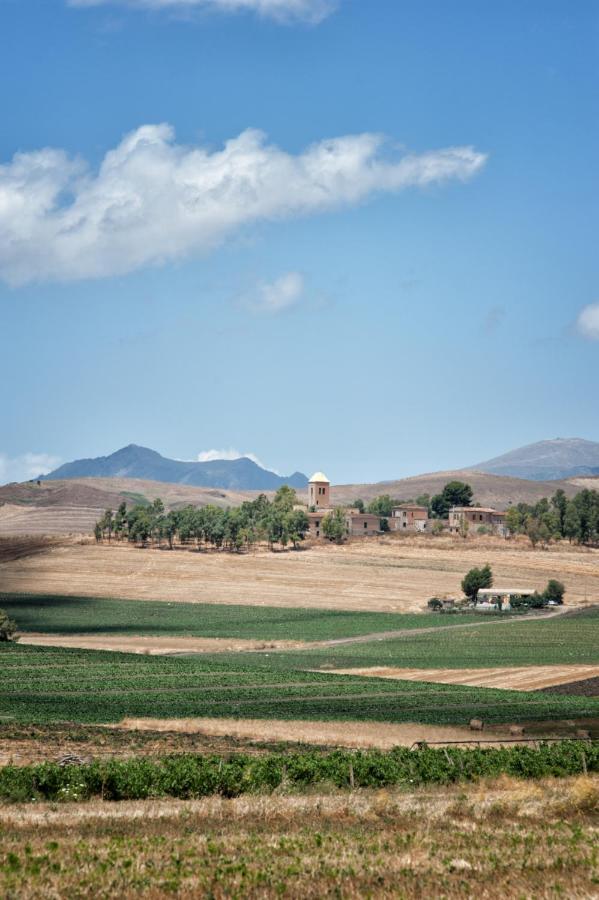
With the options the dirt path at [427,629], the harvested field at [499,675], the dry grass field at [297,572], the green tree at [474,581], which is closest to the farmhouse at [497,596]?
the green tree at [474,581]

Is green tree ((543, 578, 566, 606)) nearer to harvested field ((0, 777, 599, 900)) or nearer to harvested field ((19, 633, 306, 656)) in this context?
harvested field ((19, 633, 306, 656))

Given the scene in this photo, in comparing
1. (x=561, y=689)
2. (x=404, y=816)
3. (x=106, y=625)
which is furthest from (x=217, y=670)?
(x=404, y=816)

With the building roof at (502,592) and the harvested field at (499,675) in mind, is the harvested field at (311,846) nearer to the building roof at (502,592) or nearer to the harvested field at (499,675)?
the harvested field at (499,675)

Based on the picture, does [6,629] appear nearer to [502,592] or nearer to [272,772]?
[272,772]

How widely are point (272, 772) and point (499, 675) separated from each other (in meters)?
48.6

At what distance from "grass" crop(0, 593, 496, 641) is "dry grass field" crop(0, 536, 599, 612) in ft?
19.1

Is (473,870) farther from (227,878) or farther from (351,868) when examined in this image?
(227,878)

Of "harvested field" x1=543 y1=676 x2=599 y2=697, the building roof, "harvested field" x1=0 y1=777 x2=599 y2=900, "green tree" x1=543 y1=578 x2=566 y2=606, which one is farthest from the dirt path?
"harvested field" x1=0 y1=777 x2=599 y2=900

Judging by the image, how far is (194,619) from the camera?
127 meters

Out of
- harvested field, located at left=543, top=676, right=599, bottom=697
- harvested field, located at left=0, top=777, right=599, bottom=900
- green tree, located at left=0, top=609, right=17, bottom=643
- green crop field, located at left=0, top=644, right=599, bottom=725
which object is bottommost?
harvested field, located at left=543, top=676, right=599, bottom=697

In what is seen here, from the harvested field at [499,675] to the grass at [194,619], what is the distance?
1075 inches

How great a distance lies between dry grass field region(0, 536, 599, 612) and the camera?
147375mm

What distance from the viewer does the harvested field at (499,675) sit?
265 feet

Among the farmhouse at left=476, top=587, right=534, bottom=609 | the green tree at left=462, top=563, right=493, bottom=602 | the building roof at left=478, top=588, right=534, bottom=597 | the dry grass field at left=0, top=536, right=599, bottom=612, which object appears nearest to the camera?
the dry grass field at left=0, top=536, right=599, bottom=612
